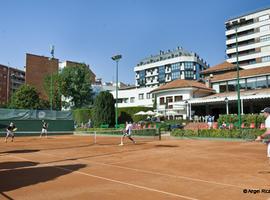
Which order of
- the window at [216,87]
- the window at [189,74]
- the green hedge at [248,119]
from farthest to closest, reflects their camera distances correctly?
the window at [189,74]
the window at [216,87]
the green hedge at [248,119]

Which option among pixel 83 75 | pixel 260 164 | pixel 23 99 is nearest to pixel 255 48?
pixel 83 75

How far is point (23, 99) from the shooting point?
70.0m

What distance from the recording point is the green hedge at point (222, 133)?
23.2 metres

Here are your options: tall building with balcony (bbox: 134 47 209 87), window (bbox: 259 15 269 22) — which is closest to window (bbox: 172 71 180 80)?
tall building with balcony (bbox: 134 47 209 87)

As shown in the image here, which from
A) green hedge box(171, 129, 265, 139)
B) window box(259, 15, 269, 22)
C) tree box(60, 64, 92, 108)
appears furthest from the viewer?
tree box(60, 64, 92, 108)

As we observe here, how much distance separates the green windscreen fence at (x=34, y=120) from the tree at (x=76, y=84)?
31.7 meters

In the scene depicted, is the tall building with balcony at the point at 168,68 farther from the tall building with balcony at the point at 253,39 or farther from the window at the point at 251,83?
the window at the point at 251,83

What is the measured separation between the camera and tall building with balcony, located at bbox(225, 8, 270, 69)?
72.4 m

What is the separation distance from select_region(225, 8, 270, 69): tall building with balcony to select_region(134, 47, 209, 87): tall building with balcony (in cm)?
1666

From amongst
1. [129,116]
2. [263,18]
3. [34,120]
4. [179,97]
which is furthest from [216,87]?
[263,18]

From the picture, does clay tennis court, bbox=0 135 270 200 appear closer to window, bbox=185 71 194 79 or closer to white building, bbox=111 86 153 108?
white building, bbox=111 86 153 108

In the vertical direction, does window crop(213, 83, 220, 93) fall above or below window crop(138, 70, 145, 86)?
below

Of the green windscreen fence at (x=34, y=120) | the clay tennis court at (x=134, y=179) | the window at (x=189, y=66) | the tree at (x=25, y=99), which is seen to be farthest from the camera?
the window at (x=189, y=66)

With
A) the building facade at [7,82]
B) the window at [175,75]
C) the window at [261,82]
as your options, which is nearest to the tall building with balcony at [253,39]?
the window at [175,75]
